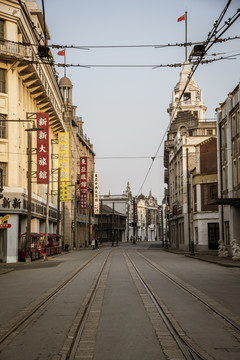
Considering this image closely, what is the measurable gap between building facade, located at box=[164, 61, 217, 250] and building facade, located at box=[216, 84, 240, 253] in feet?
21.8

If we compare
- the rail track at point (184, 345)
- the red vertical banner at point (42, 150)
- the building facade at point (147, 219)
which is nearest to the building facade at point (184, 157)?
the red vertical banner at point (42, 150)

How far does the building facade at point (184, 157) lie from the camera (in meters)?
58.9

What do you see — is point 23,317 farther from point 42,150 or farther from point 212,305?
point 42,150

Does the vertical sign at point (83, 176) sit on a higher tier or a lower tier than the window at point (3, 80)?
lower

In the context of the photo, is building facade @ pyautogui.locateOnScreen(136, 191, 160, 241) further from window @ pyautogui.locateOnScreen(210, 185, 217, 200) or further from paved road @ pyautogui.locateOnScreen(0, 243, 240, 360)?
paved road @ pyautogui.locateOnScreen(0, 243, 240, 360)

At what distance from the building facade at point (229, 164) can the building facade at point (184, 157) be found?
6.66m

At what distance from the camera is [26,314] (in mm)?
11727

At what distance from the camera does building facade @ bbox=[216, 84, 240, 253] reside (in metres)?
37.0

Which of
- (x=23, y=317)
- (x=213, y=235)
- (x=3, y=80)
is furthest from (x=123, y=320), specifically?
(x=213, y=235)

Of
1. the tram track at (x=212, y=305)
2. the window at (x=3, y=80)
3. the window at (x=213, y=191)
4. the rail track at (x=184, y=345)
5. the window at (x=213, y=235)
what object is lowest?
the tram track at (x=212, y=305)

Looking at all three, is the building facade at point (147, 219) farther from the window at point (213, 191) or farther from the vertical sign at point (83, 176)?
the window at point (213, 191)

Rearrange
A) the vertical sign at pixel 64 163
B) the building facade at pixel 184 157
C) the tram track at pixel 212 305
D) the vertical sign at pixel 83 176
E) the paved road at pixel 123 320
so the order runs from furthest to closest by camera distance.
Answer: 1. the vertical sign at pixel 83 176
2. the building facade at pixel 184 157
3. the vertical sign at pixel 64 163
4. the tram track at pixel 212 305
5. the paved road at pixel 123 320

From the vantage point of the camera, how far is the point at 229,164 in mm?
39219

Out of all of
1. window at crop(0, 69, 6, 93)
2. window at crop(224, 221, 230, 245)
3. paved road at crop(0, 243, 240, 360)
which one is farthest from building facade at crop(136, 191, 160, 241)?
paved road at crop(0, 243, 240, 360)
